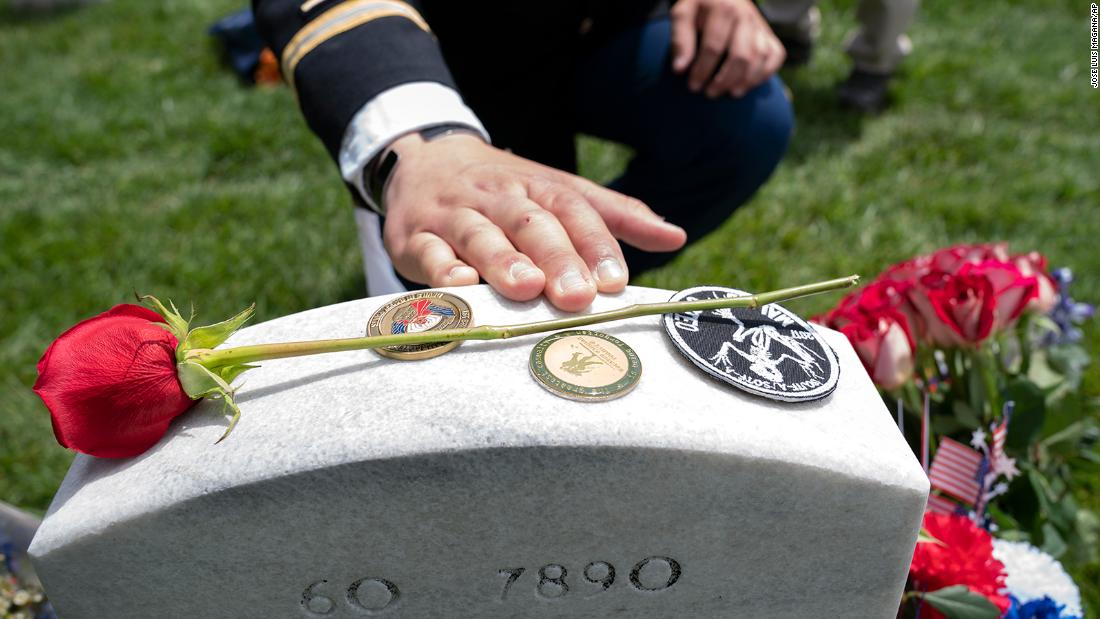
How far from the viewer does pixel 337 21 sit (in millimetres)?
1255

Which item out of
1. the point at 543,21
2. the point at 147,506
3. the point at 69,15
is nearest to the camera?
the point at 147,506

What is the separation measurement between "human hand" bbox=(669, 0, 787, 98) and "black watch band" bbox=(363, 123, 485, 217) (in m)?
0.85

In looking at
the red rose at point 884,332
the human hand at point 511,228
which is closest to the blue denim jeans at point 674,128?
the red rose at point 884,332

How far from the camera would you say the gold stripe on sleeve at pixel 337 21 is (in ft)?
4.10

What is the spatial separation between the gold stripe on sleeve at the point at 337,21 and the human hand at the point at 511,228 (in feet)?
1.00

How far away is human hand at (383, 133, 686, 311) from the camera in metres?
0.89

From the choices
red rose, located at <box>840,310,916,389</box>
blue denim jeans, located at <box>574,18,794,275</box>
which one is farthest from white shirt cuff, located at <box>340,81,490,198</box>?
blue denim jeans, located at <box>574,18,794,275</box>

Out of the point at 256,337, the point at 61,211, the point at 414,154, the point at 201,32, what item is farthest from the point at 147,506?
the point at 201,32

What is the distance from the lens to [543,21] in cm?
186

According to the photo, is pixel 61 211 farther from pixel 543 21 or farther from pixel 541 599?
pixel 541 599

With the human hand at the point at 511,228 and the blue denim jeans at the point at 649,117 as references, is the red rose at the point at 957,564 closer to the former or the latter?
the human hand at the point at 511,228

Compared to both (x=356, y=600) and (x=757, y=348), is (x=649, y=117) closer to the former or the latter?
(x=757, y=348)

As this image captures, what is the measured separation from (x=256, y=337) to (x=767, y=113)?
1.40m

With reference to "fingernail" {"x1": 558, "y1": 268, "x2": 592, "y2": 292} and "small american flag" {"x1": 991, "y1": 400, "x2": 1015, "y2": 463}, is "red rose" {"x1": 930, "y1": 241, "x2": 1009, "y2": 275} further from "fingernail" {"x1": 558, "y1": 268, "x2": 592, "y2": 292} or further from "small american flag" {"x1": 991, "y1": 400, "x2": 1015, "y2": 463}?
"fingernail" {"x1": 558, "y1": 268, "x2": 592, "y2": 292}
